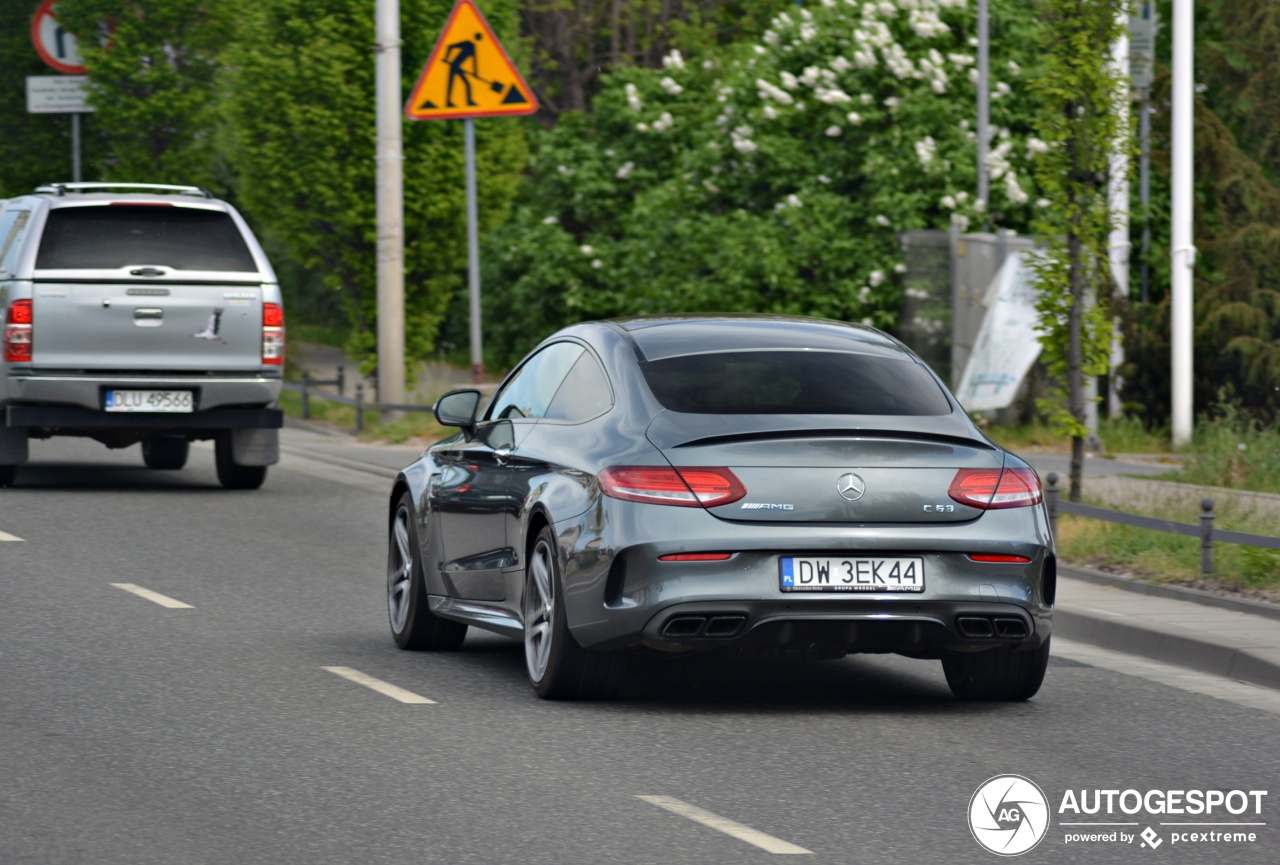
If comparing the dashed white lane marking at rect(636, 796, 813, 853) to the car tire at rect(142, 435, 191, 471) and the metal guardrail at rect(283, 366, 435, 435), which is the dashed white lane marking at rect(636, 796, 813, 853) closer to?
the car tire at rect(142, 435, 191, 471)

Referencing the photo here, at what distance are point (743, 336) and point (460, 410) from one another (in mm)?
1503

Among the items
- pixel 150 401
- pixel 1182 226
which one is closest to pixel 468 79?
pixel 150 401

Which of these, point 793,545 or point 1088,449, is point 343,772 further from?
point 1088,449

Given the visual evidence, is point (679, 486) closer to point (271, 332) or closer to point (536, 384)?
point (536, 384)

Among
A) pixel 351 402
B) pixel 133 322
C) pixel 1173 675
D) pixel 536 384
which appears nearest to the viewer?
pixel 536 384

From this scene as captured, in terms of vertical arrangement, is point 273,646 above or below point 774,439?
below

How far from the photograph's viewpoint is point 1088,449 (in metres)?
20.8

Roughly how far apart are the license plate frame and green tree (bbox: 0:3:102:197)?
1543 cm

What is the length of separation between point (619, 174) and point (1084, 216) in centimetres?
1668

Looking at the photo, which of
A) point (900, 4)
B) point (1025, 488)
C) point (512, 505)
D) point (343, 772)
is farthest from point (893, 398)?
point (900, 4)

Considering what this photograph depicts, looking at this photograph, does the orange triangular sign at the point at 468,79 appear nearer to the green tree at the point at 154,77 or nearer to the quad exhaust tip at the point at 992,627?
the green tree at the point at 154,77

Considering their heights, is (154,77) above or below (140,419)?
above

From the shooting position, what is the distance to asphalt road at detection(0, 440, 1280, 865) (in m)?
6.61

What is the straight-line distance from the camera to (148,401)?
17.2 metres
